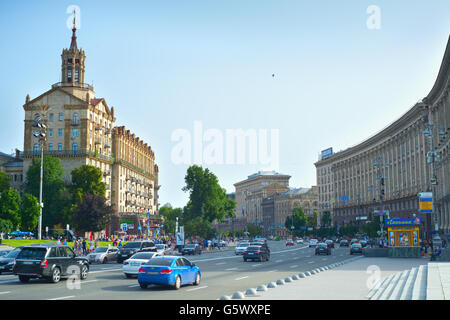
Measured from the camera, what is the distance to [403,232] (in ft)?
162

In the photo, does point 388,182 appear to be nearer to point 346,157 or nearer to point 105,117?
point 346,157

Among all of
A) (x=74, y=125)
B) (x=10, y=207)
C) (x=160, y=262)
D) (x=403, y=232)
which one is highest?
(x=74, y=125)

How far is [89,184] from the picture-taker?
8831 cm

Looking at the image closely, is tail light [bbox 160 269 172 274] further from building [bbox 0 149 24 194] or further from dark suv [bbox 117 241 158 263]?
building [bbox 0 149 24 194]

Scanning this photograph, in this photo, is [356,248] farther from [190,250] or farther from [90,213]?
[90,213]

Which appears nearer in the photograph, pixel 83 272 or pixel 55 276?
pixel 55 276

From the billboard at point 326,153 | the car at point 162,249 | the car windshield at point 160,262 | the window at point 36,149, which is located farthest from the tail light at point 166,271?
the billboard at point 326,153

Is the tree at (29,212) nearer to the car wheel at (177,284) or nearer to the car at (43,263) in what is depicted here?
the car at (43,263)

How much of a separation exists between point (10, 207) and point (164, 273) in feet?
212

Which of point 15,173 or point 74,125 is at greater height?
point 74,125

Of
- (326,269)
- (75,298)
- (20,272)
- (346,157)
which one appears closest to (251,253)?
(326,269)

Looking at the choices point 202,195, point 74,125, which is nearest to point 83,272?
point 74,125

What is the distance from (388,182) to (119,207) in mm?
54905

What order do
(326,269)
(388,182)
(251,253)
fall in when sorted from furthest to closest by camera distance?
1. (388,182)
2. (251,253)
3. (326,269)
